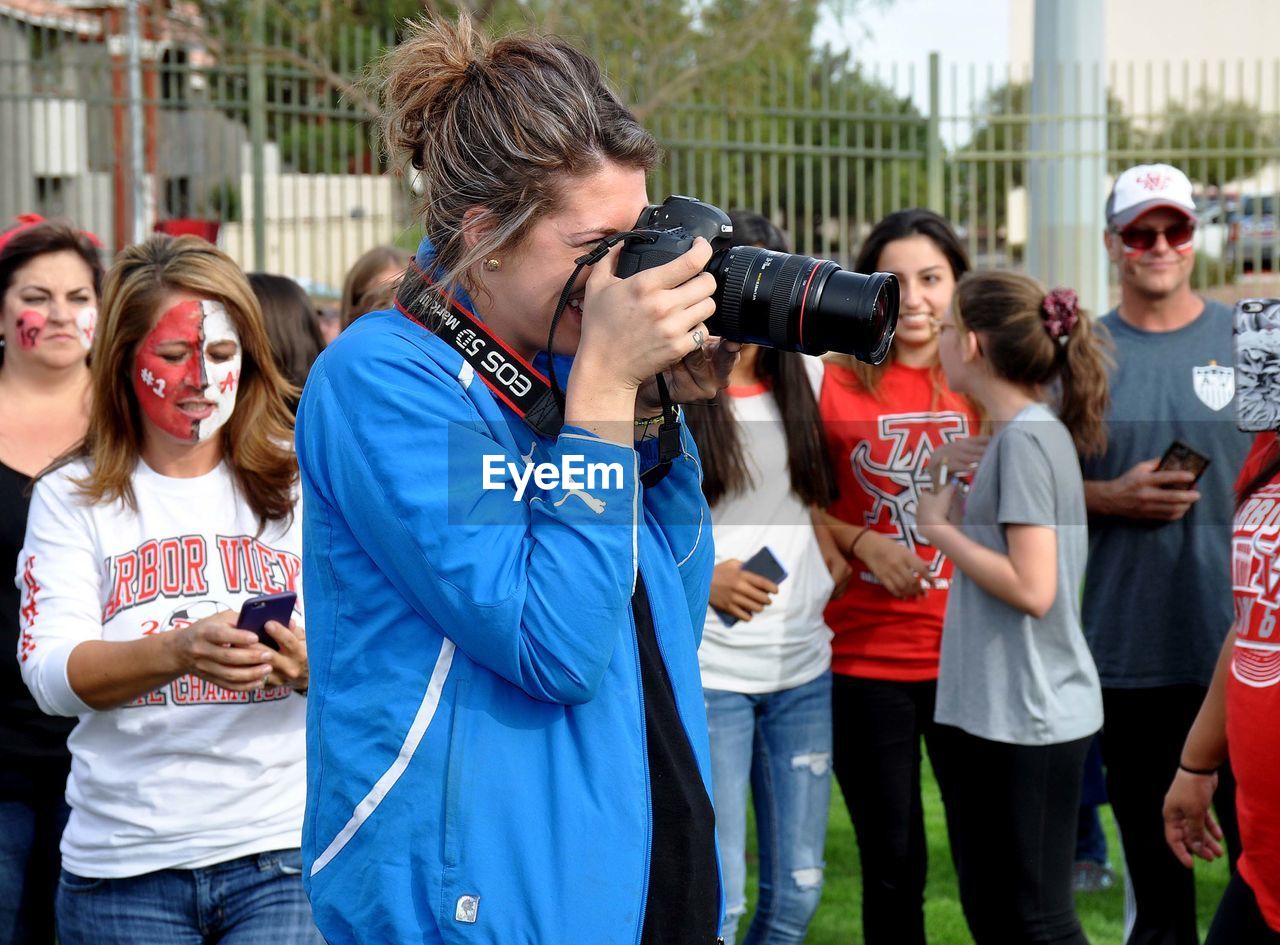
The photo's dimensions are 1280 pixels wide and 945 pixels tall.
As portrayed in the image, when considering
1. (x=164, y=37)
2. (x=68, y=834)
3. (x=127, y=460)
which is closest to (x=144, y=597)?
(x=127, y=460)

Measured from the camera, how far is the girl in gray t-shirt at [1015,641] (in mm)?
3309

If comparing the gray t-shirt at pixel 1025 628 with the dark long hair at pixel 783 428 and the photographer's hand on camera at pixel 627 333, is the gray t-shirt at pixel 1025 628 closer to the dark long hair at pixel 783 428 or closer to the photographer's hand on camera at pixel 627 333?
the dark long hair at pixel 783 428

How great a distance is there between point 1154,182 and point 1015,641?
156 centimetres

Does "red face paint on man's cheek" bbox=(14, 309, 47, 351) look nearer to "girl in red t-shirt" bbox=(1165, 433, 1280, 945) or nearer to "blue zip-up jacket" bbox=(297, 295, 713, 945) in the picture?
"blue zip-up jacket" bbox=(297, 295, 713, 945)

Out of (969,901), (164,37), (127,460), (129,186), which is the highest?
(164,37)

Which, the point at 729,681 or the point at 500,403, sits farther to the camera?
the point at 729,681

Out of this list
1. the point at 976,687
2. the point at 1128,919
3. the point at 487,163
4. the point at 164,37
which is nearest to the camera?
the point at 487,163

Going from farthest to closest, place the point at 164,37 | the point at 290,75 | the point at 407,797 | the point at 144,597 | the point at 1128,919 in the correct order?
1. the point at 164,37
2. the point at 290,75
3. the point at 1128,919
4. the point at 144,597
5. the point at 407,797

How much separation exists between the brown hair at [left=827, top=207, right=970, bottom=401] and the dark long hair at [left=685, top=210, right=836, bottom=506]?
206 millimetres

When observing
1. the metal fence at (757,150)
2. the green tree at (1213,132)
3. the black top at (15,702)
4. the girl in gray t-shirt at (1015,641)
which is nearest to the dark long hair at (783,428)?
the girl in gray t-shirt at (1015,641)

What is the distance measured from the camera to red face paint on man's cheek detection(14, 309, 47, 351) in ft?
12.0

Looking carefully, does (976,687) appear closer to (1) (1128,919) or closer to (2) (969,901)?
(2) (969,901)

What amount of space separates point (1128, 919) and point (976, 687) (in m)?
1.04

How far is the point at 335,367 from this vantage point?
1.69m
